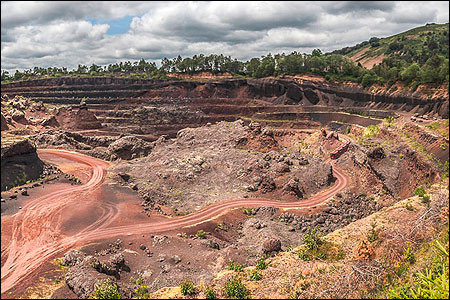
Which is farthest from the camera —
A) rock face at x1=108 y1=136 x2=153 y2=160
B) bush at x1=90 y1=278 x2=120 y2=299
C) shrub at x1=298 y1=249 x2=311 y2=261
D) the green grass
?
rock face at x1=108 y1=136 x2=153 y2=160

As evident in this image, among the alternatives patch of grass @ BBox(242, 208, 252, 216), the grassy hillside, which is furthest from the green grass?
the grassy hillside

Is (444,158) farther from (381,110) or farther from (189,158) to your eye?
(381,110)

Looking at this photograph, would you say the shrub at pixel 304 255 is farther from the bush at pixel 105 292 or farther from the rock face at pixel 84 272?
the rock face at pixel 84 272

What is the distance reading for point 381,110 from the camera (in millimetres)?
75438

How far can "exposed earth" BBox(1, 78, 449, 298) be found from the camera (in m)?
17.0

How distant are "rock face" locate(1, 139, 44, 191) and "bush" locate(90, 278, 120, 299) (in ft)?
26.5

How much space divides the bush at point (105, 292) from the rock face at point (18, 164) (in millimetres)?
8065

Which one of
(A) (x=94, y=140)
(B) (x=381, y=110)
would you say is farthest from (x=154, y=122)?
(B) (x=381, y=110)

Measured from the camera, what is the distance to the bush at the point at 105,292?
1586cm

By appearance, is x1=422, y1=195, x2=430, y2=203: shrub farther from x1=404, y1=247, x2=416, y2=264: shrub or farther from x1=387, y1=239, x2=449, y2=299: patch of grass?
x1=387, y1=239, x2=449, y2=299: patch of grass

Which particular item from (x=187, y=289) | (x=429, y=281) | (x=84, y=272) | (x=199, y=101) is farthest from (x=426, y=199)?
(x=199, y=101)

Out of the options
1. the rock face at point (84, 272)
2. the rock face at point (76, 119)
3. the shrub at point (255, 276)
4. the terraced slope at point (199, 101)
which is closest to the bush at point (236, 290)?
the shrub at point (255, 276)

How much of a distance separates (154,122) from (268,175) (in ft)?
197

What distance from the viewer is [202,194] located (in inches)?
1633
